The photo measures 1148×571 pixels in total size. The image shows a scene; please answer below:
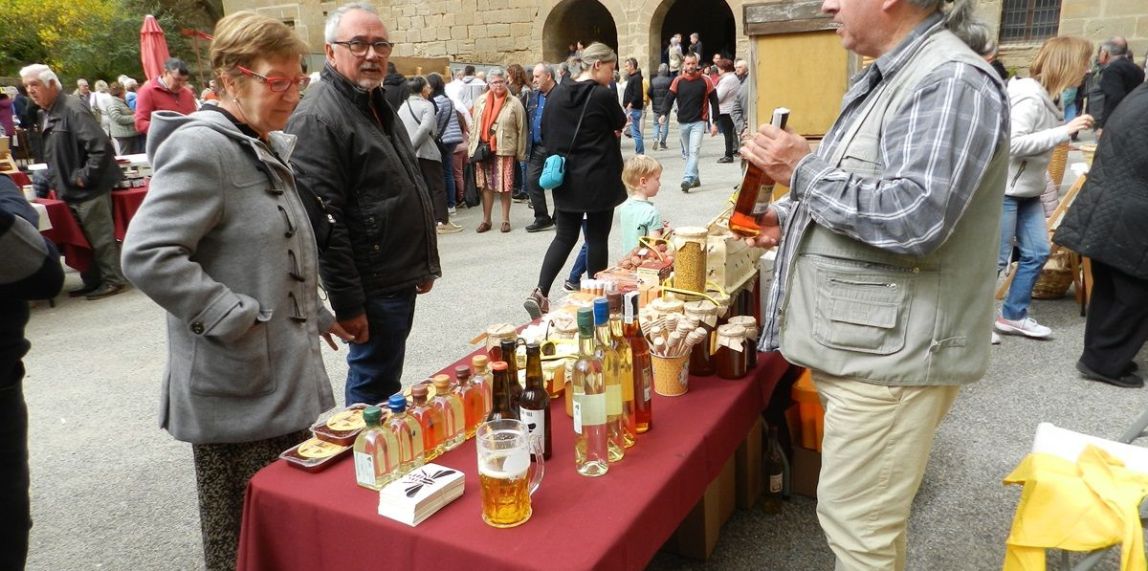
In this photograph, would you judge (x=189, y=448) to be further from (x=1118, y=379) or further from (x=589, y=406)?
(x=1118, y=379)

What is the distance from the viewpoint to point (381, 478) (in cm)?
162

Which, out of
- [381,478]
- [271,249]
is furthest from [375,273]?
[381,478]

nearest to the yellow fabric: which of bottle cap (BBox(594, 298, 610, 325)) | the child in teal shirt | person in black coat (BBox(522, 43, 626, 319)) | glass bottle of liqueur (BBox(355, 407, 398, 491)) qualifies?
bottle cap (BBox(594, 298, 610, 325))

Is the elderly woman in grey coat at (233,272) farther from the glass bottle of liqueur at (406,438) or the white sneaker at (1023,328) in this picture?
the white sneaker at (1023,328)

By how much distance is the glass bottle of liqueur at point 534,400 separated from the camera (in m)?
1.65

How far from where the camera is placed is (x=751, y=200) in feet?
6.66

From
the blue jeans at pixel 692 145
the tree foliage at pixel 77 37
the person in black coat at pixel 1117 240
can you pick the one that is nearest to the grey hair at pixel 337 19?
the person in black coat at pixel 1117 240

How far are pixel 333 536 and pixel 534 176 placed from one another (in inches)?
232

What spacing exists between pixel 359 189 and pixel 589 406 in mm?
1347

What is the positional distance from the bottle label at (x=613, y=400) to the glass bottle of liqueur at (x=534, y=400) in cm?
15

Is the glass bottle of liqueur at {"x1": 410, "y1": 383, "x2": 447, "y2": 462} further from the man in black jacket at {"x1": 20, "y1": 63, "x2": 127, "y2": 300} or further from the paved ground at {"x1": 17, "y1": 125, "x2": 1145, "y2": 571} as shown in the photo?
the man in black jacket at {"x1": 20, "y1": 63, "x2": 127, "y2": 300}

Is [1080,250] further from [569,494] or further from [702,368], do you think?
[569,494]

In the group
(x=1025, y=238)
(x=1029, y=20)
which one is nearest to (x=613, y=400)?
(x=1025, y=238)

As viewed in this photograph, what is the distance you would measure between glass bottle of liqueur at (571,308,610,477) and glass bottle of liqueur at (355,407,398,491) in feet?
1.36
